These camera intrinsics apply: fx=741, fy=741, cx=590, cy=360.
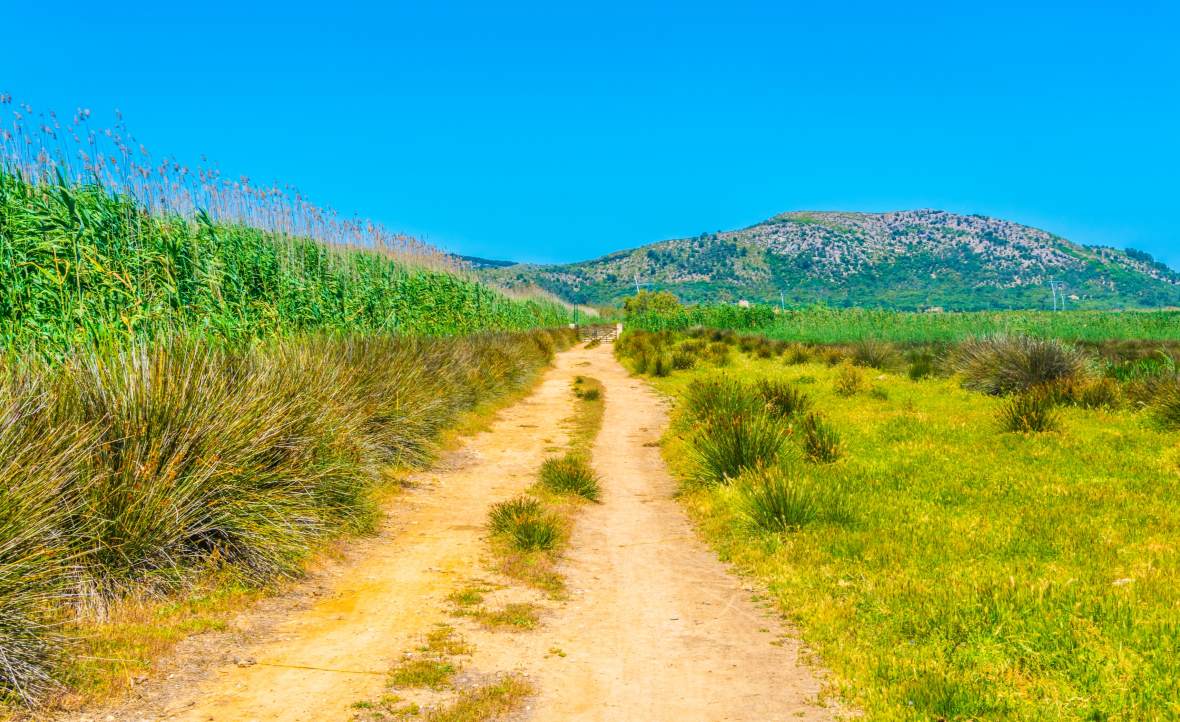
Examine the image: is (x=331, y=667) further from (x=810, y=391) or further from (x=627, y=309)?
(x=627, y=309)

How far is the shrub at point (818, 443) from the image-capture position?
11.8m

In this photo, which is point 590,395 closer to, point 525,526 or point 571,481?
point 571,481

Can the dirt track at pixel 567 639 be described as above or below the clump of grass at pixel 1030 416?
below

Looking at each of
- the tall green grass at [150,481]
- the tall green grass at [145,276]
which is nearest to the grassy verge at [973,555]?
the tall green grass at [150,481]

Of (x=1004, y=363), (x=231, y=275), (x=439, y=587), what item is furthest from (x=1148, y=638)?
(x=1004, y=363)

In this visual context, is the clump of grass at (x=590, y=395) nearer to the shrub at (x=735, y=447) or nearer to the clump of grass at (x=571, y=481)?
the shrub at (x=735, y=447)

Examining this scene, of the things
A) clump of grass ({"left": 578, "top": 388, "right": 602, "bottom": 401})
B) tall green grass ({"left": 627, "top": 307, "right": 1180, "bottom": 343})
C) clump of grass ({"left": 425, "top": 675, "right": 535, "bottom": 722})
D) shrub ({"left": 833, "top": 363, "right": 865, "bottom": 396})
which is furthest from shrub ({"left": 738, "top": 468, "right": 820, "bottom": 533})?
tall green grass ({"left": 627, "top": 307, "right": 1180, "bottom": 343})

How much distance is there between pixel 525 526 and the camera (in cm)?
841

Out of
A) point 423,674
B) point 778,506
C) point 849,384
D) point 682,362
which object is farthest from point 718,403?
point 682,362

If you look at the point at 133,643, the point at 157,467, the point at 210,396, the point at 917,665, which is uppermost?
the point at 210,396

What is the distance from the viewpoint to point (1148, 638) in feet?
17.2

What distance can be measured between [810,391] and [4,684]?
19.0 meters

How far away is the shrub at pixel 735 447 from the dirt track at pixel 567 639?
41.6 inches

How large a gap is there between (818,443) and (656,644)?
6.87m
